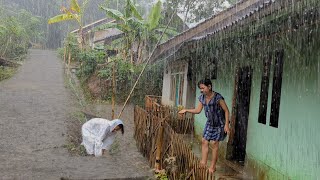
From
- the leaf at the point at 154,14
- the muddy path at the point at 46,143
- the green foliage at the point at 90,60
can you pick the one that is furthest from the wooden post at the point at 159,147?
the green foliage at the point at 90,60

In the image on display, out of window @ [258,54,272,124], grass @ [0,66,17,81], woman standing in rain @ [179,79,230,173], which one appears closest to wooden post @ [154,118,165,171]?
woman standing in rain @ [179,79,230,173]

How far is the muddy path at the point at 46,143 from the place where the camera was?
7.06 metres

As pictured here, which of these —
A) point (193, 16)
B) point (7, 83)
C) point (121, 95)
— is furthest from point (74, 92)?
point (193, 16)

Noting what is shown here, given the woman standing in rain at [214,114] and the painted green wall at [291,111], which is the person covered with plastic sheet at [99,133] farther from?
the painted green wall at [291,111]

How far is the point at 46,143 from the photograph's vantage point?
962 centimetres

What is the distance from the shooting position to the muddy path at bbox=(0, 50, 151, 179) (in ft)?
23.2

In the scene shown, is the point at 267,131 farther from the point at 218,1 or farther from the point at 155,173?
the point at 218,1

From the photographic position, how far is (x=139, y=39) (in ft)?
61.8

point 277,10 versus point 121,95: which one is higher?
point 277,10

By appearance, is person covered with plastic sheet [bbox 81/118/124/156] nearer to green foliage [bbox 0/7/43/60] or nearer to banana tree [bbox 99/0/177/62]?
banana tree [bbox 99/0/177/62]

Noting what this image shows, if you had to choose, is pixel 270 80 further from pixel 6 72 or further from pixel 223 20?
pixel 6 72

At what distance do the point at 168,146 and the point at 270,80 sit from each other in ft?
6.91

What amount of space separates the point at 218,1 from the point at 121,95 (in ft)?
29.3

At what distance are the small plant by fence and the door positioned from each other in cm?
116
